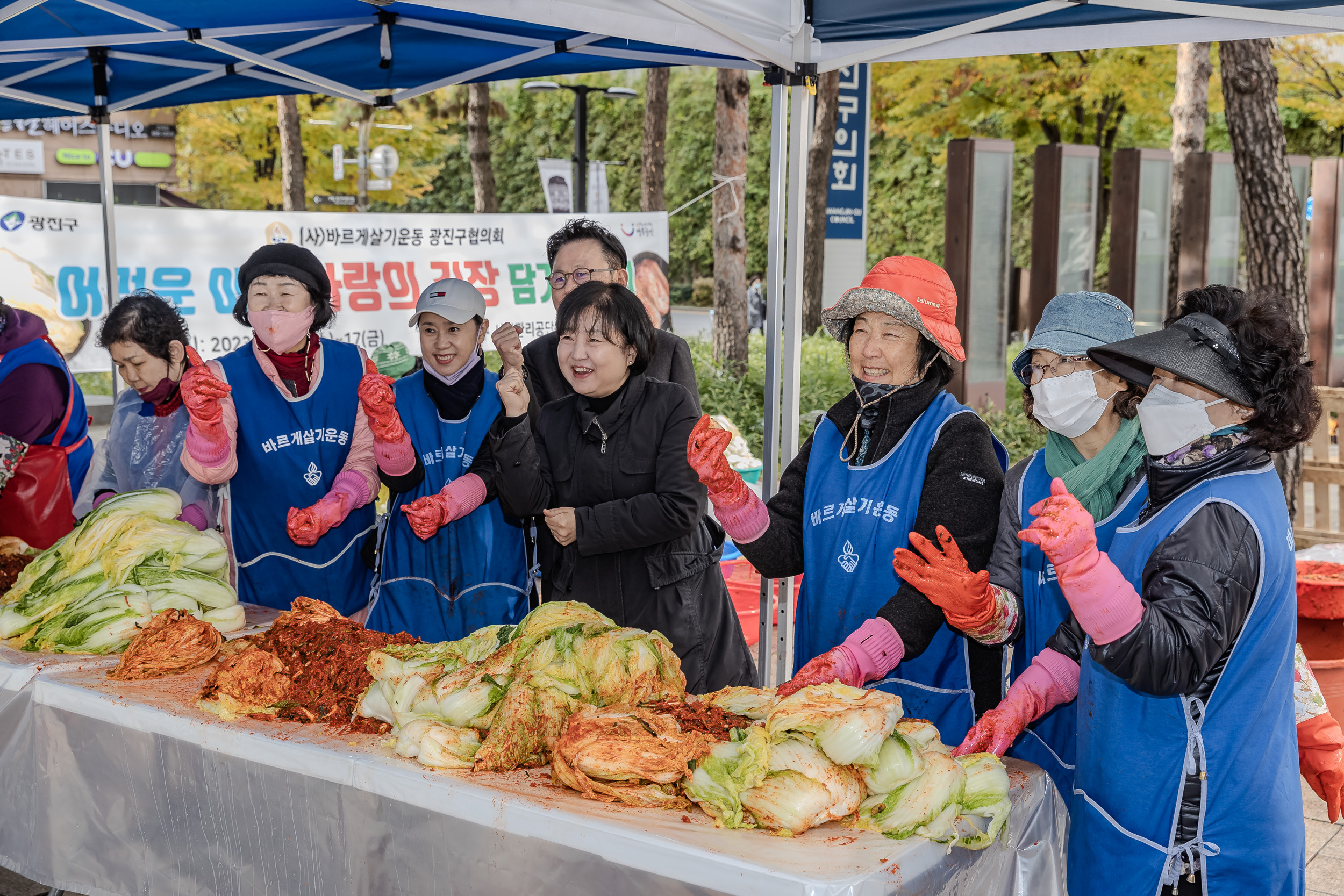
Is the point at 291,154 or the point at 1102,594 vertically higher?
the point at 291,154

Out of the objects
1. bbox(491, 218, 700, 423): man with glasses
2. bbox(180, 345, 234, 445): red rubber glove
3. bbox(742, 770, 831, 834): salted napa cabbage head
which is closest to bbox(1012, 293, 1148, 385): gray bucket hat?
bbox(742, 770, 831, 834): salted napa cabbage head

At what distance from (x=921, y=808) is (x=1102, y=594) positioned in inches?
20.3

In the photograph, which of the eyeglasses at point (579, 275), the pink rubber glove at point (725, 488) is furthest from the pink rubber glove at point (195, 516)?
the pink rubber glove at point (725, 488)

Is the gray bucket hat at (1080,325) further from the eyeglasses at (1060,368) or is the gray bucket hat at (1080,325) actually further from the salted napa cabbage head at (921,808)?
the salted napa cabbage head at (921,808)

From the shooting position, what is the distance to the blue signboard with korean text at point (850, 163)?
1062 centimetres

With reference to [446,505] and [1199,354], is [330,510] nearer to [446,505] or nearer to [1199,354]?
[446,505]

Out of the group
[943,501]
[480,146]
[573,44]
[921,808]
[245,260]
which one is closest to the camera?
[921,808]

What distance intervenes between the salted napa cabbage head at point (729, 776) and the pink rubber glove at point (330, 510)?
156cm

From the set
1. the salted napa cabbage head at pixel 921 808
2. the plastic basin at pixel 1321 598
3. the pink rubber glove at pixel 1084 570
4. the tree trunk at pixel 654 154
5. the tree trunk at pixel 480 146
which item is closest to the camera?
the pink rubber glove at pixel 1084 570

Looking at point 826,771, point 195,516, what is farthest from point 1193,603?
point 195,516

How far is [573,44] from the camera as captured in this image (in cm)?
450

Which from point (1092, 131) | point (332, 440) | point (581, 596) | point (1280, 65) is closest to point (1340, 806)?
point (581, 596)

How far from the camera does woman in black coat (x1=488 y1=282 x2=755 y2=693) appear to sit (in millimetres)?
3137

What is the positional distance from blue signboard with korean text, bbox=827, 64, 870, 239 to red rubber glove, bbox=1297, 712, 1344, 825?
27.7 feet
